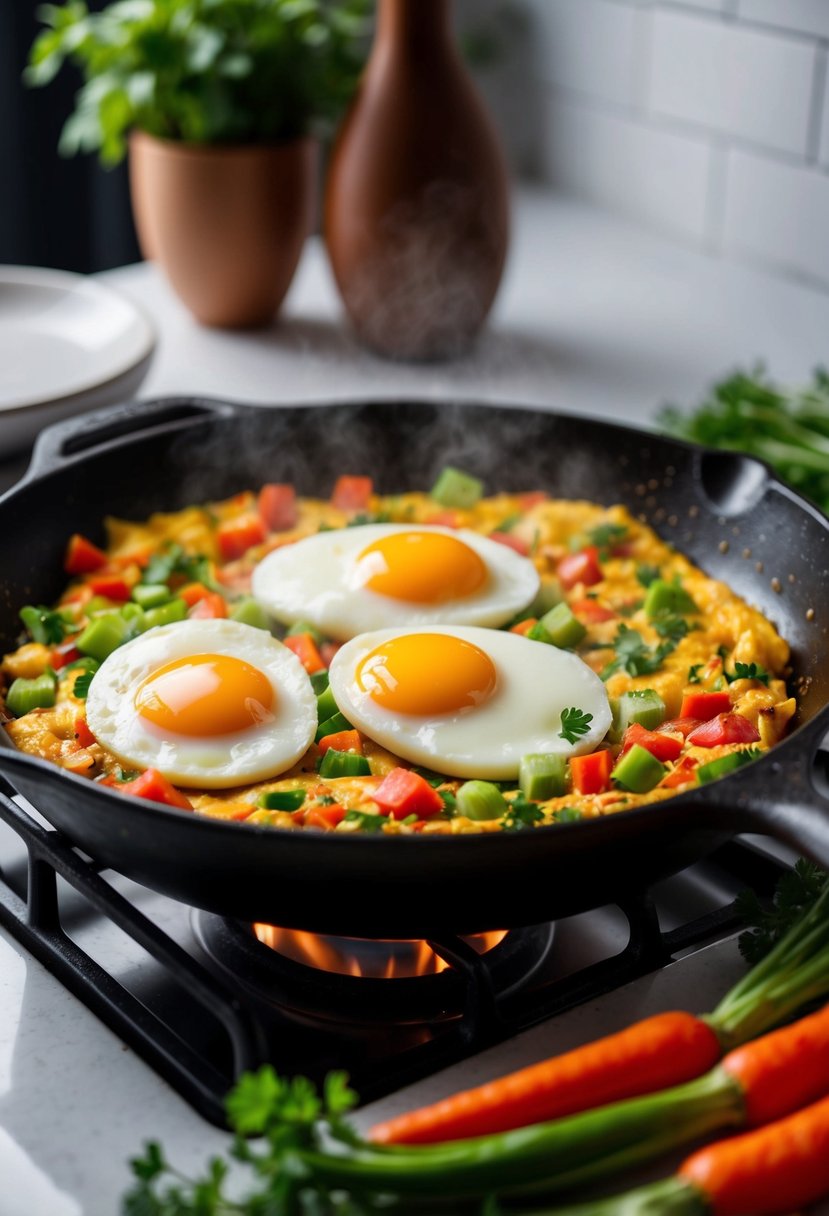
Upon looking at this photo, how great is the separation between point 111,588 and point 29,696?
32 centimetres

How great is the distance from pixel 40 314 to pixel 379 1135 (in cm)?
240

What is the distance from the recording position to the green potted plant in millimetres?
3293

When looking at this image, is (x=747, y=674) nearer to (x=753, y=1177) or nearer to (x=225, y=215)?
(x=753, y=1177)

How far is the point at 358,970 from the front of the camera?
181 cm

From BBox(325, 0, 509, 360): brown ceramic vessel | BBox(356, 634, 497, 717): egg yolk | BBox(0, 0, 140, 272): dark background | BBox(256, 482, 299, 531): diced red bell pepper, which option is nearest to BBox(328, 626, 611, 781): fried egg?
BBox(356, 634, 497, 717): egg yolk

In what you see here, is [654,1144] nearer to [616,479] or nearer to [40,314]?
[616,479]

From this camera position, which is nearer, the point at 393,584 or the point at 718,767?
the point at 718,767

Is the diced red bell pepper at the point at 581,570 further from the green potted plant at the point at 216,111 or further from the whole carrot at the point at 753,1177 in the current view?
the green potted plant at the point at 216,111

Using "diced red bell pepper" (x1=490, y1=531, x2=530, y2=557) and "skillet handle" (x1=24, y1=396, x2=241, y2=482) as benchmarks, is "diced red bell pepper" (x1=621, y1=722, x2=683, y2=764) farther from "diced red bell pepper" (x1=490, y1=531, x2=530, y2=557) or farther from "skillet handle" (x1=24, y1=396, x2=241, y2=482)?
"skillet handle" (x1=24, y1=396, x2=241, y2=482)

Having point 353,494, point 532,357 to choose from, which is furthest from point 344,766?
point 532,357

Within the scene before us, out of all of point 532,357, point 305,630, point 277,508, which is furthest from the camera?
point 532,357

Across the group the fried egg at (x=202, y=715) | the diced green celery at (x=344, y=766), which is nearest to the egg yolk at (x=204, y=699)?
the fried egg at (x=202, y=715)

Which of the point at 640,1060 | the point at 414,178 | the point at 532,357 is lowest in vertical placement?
the point at 532,357

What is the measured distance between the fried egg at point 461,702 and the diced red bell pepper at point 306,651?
0.27 feet
